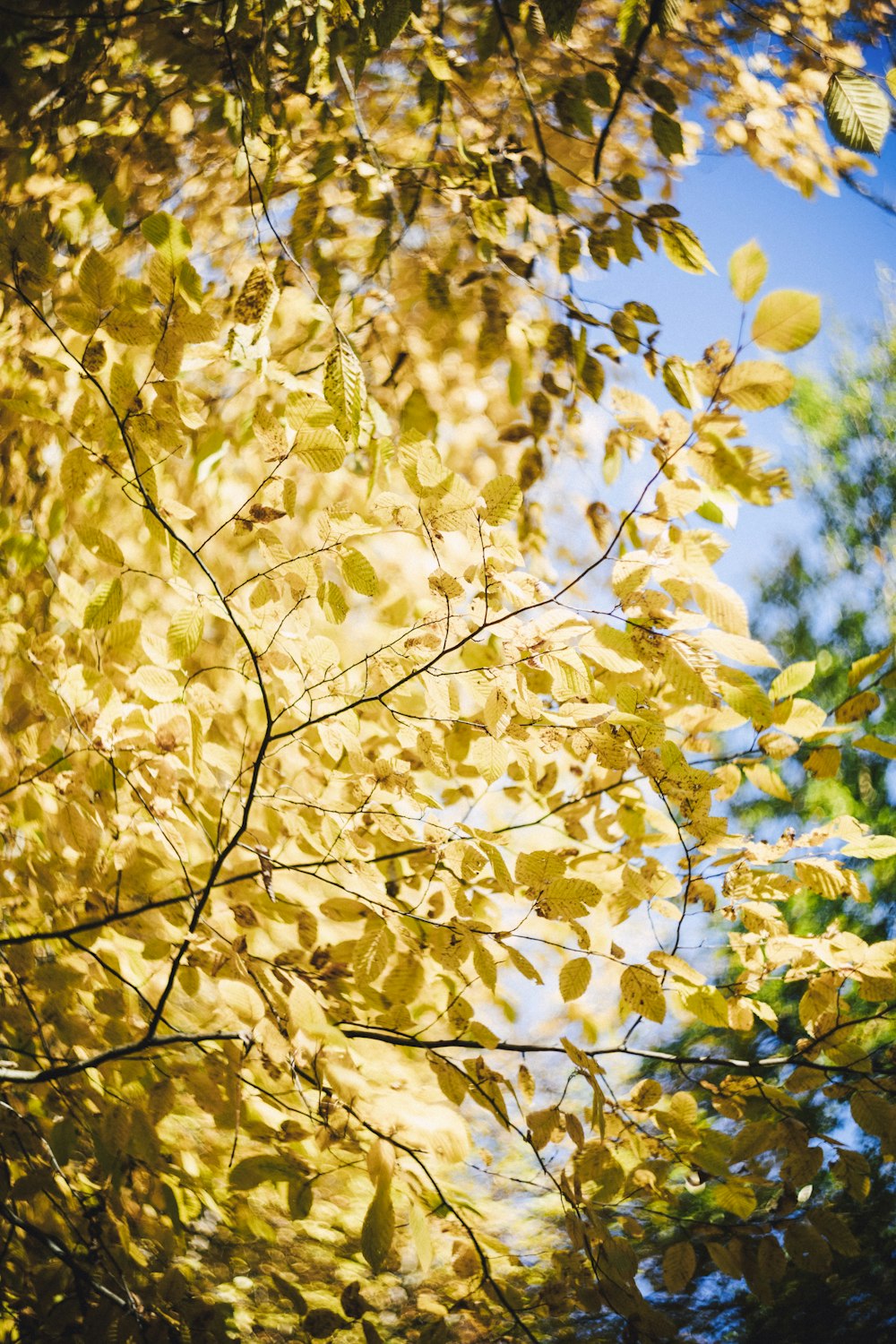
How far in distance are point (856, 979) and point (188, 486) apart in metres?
1.38

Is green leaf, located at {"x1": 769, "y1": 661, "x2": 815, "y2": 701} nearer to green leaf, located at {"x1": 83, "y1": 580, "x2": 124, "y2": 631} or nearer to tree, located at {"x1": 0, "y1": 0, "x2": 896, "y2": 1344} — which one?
tree, located at {"x1": 0, "y1": 0, "x2": 896, "y2": 1344}

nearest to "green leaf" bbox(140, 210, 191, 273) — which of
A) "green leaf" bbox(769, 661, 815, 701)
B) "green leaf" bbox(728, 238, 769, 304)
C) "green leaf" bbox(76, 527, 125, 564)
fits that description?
"green leaf" bbox(76, 527, 125, 564)

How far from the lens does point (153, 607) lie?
1.38 metres

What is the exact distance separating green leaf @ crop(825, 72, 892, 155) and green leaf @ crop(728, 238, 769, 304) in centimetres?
26

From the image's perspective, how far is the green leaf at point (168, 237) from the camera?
71 cm

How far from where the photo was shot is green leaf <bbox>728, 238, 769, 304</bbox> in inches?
23.4

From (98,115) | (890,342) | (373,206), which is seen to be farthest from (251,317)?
(890,342)

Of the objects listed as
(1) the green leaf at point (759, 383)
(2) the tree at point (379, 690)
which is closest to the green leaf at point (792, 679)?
(2) the tree at point (379, 690)

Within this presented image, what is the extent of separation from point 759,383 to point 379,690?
0.55 metres

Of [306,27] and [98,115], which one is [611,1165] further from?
[98,115]

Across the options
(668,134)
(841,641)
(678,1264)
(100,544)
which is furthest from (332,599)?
(841,641)

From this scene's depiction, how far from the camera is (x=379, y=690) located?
938 millimetres

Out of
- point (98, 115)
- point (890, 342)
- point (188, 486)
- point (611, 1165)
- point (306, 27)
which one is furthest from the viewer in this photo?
point (890, 342)

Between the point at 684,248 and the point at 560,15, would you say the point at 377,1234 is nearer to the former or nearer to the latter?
the point at 684,248
